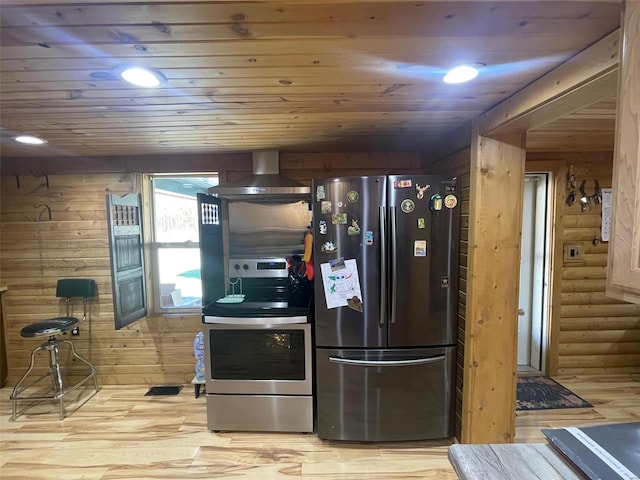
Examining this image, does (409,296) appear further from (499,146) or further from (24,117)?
(24,117)

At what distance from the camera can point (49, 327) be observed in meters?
2.57

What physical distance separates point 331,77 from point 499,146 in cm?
116

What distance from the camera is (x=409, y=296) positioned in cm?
209

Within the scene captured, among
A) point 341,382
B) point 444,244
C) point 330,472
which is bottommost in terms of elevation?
point 330,472

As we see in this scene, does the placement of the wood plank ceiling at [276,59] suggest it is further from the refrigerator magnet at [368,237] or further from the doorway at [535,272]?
the doorway at [535,272]

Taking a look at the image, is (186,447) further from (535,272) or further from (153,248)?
(535,272)

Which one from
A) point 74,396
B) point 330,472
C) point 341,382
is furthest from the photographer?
point 74,396

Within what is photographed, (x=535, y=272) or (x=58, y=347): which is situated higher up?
(x=535, y=272)

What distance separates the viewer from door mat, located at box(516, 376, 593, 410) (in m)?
2.64

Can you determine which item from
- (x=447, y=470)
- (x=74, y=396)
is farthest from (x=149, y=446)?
(x=447, y=470)

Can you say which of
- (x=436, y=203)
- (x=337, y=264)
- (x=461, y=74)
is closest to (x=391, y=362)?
(x=337, y=264)

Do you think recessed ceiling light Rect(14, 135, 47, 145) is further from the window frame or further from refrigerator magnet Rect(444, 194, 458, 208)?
refrigerator magnet Rect(444, 194, 458, 208)

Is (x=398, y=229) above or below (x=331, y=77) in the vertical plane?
below

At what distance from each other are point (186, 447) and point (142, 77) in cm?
236
